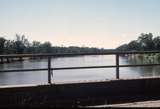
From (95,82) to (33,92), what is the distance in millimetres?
1701

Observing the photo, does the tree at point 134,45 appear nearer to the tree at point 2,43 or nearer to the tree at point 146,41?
the tree at point 146,41

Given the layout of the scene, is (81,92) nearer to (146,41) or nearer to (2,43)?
(2,43)

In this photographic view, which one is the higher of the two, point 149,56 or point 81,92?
point 149,56

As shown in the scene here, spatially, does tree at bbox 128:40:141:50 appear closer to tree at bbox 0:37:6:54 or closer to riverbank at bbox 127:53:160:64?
tree at bbox 0:37:6:54

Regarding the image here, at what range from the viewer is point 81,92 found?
8.67m

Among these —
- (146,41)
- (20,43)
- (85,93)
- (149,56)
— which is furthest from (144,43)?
(85,93)

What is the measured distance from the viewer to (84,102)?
7738 millimetres

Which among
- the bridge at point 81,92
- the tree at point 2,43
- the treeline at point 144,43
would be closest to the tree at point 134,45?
the treeline at point 144,43

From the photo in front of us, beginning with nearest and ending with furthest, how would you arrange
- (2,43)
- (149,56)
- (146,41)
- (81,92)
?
(81,92)
(149,56)
(2,43)
(146,41)

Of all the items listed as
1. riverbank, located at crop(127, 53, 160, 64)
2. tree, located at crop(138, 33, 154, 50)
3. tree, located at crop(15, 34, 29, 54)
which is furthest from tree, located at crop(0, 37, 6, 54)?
riverbank, located at crop(127, 53, 160, 64)

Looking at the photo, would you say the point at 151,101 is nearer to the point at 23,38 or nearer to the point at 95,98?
the point at 95,98

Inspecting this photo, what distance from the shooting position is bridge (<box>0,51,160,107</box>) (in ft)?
26.1

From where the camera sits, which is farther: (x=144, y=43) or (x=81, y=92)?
(x=144, y=43)

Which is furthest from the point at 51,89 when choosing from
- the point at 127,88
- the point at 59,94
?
the point at 127,88
